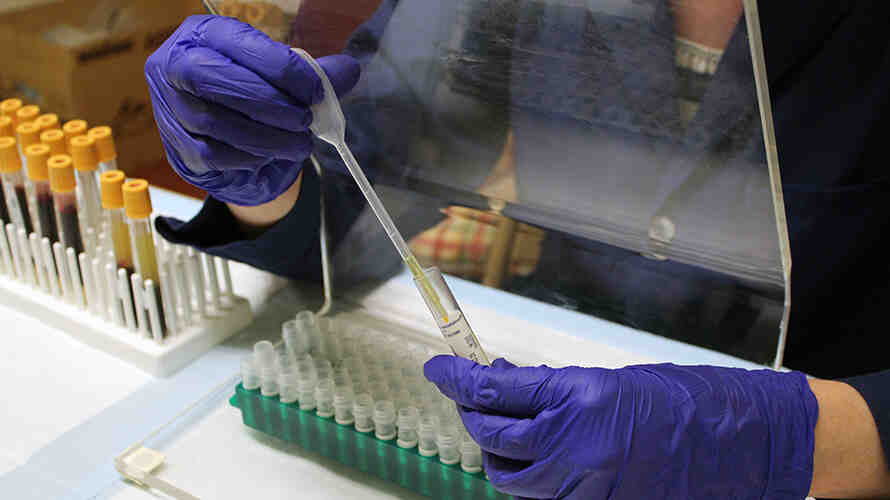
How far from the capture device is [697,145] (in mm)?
784

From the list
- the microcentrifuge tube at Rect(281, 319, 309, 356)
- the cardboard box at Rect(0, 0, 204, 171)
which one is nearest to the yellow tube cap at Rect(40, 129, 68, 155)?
the microcentrifuge tube at Rect(281, 319, 309, 356)

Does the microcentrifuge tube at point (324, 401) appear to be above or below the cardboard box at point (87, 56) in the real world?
below

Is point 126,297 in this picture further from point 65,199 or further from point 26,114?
point 26,114

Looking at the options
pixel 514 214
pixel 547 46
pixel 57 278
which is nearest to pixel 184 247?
pixel 57 278

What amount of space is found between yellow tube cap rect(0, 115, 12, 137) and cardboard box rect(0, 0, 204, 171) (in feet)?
2.97

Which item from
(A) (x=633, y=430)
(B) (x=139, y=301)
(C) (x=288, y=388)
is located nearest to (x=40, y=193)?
(B) (x=139, y=301)

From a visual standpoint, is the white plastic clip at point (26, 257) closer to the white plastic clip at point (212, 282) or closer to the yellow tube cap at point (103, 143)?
the yellow tube cap at point (103, 143)

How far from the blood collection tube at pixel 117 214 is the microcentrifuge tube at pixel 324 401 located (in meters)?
0.35

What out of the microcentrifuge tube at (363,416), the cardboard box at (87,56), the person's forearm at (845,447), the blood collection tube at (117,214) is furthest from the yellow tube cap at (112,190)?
the cardboard box at (87,56)

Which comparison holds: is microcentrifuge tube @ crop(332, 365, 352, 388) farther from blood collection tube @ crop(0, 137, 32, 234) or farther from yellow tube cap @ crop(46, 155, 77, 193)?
blood collection tube @ crop(0, 137, 32, 234)

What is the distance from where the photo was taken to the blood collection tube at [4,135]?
1.14 metres

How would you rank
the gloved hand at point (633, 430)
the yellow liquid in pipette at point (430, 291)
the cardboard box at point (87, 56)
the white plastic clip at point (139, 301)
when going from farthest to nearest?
1. the cardboard box at point (87, 56)
2. the white plastic clip at point (139, 301)
3. the yellow liquid in pipette at point (430, 291)
4. the gloved hand at point (633, 430)

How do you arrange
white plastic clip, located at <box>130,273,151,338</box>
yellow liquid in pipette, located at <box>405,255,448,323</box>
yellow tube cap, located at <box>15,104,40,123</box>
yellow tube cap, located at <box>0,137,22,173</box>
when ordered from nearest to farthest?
yellow liquid in pipette, located at <box>405,255,448,323</box> → white plastic clip, located at <box>130,273,151,338</box> → yellow tube cap, located at <box>0,137,22,173</box> → yellow tube cap, located at <box>15,104,40,123</box>

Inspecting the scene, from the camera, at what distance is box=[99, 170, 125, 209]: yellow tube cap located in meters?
0.97
